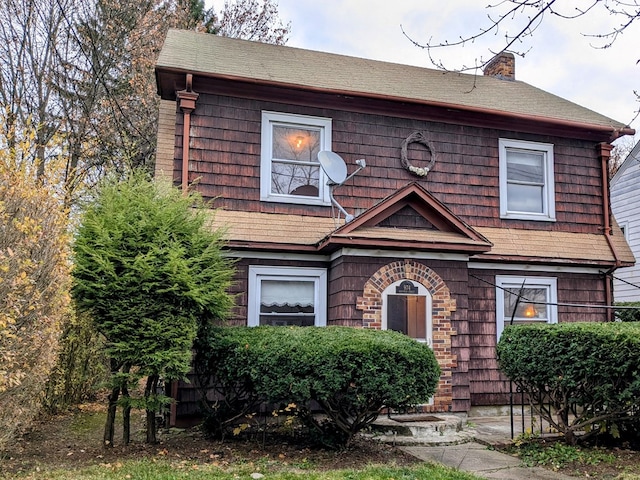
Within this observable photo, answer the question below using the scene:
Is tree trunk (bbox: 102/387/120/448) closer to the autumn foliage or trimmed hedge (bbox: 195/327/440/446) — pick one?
the autumn foliage

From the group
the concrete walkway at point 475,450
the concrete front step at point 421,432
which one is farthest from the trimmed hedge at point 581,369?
the concrete front step at point 421,432

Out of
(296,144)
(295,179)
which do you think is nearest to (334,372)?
(295,179)

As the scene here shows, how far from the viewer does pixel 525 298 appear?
10078 millimetres

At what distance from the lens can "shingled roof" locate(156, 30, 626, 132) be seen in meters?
9.21

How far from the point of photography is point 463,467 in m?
6.00

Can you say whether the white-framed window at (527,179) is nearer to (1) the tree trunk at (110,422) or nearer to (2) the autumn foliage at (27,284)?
(1) the tree trunk at (110,422)

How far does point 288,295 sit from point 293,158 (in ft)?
7.45

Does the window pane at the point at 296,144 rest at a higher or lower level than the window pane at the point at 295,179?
higher

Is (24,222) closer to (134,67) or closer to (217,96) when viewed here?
(217,96)

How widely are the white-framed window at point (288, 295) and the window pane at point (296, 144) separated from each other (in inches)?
75.3

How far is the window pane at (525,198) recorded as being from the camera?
1045cm

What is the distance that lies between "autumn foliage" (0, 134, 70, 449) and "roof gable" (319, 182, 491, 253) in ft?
11.8

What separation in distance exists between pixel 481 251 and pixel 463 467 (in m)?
3.61

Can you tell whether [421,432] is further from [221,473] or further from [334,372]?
[221,473]
